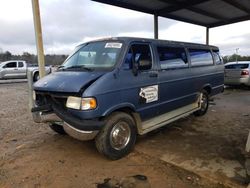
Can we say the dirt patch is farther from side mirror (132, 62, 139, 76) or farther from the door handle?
side mirror (132, 62, 139, 76)

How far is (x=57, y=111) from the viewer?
162 inches

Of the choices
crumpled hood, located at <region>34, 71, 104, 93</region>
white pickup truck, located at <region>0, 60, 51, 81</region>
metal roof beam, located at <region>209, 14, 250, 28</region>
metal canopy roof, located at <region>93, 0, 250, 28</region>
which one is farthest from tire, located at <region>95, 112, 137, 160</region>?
white pickup truck, located at <region>0, 60, 51, 81</region>

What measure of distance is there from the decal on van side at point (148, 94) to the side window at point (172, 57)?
60 centimetres

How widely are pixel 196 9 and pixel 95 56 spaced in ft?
30.9

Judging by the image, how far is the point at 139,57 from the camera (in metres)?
4.79

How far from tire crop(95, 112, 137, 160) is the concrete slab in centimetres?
46

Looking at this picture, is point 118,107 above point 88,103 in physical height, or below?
below

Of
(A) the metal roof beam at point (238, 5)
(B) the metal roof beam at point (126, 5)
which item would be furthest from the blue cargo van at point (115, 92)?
(A) the metal roof beam at point (238, 5)

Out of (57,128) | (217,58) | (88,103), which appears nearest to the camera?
(88,103)

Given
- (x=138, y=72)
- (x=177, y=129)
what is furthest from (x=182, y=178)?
(x=177, y=129)

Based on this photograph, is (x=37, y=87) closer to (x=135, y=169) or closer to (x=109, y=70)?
(x=109, y=70)

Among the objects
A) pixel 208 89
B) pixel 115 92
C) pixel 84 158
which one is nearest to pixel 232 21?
pixel 208 89

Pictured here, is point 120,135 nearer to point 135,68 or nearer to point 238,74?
point 135,68

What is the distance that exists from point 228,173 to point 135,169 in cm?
145
